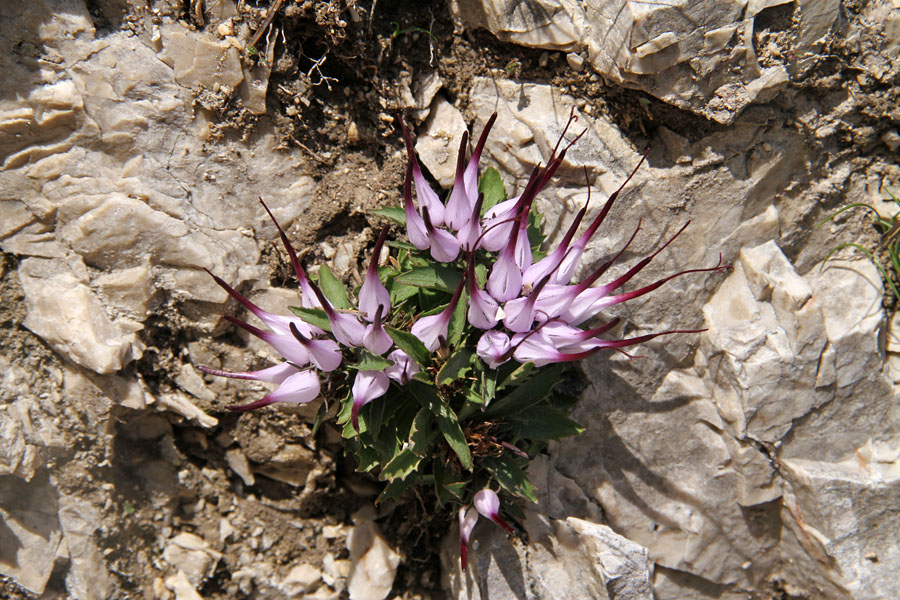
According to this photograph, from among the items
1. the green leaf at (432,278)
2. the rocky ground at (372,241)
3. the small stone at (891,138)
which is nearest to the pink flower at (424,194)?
the green leaf at (432,278)

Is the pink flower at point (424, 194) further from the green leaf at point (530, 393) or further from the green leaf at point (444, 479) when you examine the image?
the green leaf at point (444, 479)

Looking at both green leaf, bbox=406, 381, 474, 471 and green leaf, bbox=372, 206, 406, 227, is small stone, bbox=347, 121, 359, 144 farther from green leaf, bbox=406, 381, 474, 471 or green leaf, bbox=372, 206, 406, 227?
green leaf, bbox=406, 381, 474, 471

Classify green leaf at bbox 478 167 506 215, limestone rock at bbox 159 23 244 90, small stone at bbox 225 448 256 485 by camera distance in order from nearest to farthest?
green leaf at bbox 478 167 506 215 → limestone rock at bbox 159 23 244 90 → small stone at bbox 225 448 256 485

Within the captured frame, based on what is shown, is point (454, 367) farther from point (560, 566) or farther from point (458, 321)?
point (560, 566)

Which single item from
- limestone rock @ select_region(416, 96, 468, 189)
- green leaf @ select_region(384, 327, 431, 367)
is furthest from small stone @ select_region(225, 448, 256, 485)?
limestone rock @ select_region(416, 96, 468, 189)

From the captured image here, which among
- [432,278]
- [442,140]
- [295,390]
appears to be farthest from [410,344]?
[442,140]

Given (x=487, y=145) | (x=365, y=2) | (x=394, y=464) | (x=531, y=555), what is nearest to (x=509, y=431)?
(x=394, y=464)
